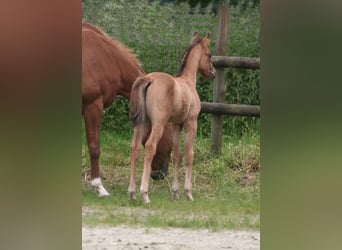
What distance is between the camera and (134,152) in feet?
12.3

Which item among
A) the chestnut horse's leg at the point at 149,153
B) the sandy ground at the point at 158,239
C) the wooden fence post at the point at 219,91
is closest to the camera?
the sandy ground at the point at 158,239

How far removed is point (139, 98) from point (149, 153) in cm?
36

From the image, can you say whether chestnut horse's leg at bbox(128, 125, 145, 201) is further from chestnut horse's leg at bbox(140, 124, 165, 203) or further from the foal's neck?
the foal's neck

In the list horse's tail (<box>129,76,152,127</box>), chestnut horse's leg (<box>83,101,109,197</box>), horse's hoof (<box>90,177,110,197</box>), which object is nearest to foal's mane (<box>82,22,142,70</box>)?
horse's tail (<box>129,76,152,127</box>)

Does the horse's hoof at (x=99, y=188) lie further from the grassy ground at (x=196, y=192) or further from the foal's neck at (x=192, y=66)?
the foal's neck at (x=192, y=66)

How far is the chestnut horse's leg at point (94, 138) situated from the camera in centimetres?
370

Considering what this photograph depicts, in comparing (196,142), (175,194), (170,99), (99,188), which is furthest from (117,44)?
(175,194)

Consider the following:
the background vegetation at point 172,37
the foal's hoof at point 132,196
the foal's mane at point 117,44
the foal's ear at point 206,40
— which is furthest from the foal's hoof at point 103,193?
the foal's ear at point 206,40

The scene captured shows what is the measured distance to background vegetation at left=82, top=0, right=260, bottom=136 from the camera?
11.4 ft

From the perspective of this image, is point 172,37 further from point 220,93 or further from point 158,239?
point 158,239

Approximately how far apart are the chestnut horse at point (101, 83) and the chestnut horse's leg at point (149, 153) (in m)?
0.04
